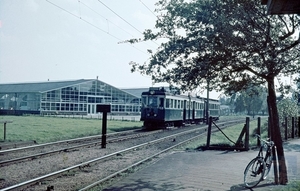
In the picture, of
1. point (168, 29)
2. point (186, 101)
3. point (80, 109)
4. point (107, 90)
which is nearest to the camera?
point (168, 29)

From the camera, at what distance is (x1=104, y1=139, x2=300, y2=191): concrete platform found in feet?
22.6

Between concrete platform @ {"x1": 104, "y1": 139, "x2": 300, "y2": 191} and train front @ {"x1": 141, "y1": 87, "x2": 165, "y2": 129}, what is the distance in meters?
14.7

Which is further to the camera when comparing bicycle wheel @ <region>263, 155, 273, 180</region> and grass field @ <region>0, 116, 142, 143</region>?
grass field @ <region>0, 116, 142, 143</region>

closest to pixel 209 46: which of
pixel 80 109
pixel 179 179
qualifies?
pixel 179 179

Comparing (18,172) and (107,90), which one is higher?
(107,90)

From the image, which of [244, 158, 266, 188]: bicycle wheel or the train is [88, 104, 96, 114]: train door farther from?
[244, 158, 266, 188]: bicycle wheel

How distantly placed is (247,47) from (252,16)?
0.71m

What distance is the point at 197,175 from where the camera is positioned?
314 inches

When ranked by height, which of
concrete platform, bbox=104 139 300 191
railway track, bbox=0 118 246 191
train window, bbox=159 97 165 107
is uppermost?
train window, bbox=159 97 165 107

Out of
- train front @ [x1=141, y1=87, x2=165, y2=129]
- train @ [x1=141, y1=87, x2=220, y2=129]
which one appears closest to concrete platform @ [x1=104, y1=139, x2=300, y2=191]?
train @ [x1=141, y1=87, x2=220, y2=129]

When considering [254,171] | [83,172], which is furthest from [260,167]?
[83,172]

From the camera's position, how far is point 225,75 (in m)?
8.47

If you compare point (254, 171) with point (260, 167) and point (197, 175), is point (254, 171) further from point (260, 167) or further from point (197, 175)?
point (197, 175)

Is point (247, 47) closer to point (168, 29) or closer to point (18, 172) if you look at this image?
point (168, 29)
